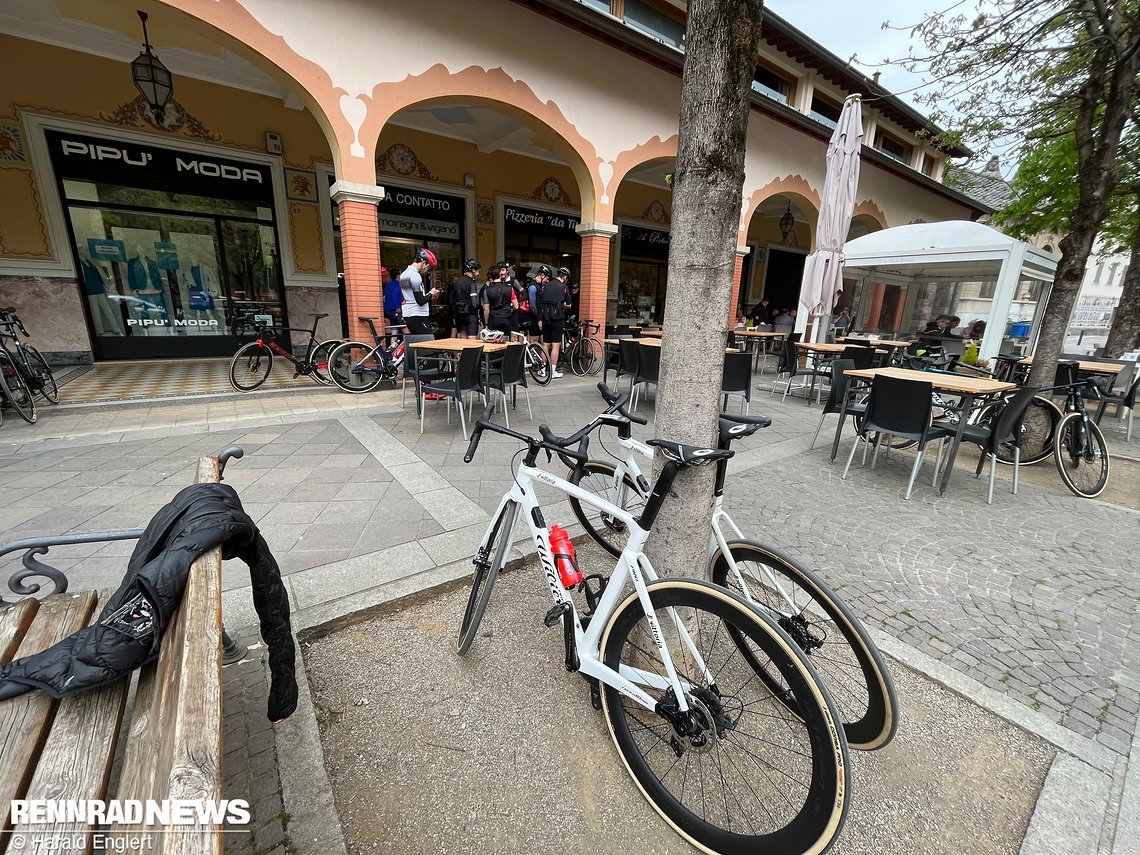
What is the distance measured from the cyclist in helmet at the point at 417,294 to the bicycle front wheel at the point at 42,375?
4.12m

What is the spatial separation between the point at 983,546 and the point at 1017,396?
1.62m

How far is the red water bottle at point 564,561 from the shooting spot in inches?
68.4

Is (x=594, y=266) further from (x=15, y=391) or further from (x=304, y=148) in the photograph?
(x=15, y=391)

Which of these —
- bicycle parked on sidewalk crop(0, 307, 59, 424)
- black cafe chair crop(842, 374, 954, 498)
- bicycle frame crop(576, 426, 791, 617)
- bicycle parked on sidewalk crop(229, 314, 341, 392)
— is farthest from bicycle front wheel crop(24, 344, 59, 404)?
black cafe chair crop(842, 374, 954, 498)

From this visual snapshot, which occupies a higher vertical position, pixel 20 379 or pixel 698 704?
pixel 20 379

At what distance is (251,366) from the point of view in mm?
6840

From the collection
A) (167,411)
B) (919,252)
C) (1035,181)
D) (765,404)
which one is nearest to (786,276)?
(1035,181)

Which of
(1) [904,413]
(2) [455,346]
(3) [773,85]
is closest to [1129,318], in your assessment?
(1) [904,413]

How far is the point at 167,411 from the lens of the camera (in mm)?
5676

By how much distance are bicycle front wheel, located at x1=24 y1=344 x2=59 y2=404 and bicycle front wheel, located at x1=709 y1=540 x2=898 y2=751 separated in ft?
24.6

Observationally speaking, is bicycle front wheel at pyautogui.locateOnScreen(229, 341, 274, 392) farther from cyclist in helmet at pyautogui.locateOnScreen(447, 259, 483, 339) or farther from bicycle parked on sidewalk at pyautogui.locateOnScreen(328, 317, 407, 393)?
cyclist in helmet at pyautogui.locateOnScreen(447, 259, 483, 339)

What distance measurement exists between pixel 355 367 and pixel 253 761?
5.80 metres

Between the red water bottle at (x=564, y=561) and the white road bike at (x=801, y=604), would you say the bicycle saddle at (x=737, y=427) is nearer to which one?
the white road bike at (x=801, y=604)

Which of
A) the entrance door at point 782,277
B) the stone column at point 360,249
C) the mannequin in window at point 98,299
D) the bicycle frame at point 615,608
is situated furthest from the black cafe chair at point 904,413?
the entrance door at point 782,277
